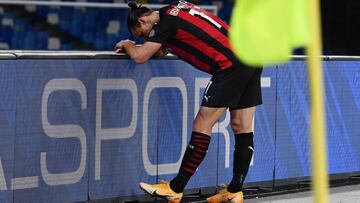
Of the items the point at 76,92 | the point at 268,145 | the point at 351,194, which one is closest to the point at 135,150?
the point at 76,92

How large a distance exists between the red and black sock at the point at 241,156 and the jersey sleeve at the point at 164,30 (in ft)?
3.19

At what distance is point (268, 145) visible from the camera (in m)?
8.16

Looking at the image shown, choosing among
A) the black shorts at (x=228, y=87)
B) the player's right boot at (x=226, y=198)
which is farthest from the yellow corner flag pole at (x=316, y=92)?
the player's right boot at (x=226, y=198)

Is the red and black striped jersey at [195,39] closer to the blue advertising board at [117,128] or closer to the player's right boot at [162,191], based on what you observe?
the blue advertising board at [117,128]

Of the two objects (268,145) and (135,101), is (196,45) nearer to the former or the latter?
(135,101)

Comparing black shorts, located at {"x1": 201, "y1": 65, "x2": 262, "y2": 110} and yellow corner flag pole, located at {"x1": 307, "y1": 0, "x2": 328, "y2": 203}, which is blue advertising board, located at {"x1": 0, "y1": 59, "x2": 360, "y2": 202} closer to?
black shorts, located at {"x1": 201, "y1": 65, "x2": 262, "y2": 110}

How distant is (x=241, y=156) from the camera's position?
7.06 m

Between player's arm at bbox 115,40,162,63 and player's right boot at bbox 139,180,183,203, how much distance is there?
92cm

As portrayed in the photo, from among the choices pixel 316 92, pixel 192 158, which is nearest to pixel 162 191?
pixel 192 158

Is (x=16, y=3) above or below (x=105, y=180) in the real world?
above

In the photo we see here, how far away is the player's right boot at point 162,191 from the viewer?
6793 mm

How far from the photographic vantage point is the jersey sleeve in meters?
6.65

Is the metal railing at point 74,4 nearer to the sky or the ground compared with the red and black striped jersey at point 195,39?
nearer to the sky

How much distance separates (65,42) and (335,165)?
7703 millimetres
